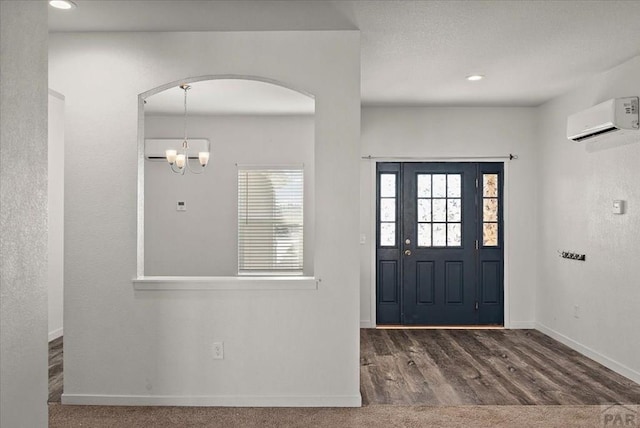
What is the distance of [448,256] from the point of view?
6566 millimetres

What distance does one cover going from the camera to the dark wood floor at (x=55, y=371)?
154 inches

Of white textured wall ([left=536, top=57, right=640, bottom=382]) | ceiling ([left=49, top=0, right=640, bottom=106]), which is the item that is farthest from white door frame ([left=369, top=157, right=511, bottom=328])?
ceiling ([left=49, top=0, right=640, bottom=106])

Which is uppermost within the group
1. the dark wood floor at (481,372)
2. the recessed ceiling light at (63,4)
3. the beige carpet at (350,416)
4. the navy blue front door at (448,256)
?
the recessed ceiling light at (63,4)

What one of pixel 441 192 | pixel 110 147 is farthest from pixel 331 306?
pixel 441 192

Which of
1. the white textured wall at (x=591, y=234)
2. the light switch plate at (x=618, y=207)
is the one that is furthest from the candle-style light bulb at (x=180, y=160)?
the light switch plate at (x=618, y=207)

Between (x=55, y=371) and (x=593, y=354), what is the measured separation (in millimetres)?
4931

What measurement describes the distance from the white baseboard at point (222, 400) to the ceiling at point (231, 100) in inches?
116

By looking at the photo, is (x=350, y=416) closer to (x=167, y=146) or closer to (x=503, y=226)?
(x=503, y=226)

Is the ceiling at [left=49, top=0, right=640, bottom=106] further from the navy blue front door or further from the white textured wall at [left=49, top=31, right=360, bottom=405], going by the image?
the navy blue front door

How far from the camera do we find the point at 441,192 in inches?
259

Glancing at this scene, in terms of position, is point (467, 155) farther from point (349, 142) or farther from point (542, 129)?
point (349, 142)

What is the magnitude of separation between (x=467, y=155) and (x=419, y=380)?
3146 millimetres

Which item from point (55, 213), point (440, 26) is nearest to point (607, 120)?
point (440, 26)

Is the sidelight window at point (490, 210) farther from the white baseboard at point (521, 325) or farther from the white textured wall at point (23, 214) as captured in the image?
the white textured wall at point (23, 214)
